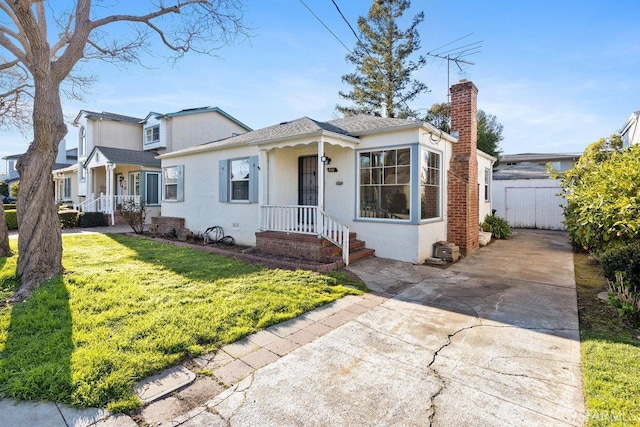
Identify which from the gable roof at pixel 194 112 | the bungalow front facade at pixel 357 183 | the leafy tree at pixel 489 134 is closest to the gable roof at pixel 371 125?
the bungalow front facade at pixel 357 183

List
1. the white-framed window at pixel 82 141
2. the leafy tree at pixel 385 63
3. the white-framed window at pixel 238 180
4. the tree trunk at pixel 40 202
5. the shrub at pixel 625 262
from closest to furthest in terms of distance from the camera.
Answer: the shrub at pixel 625 262
the tree trunk at pixel 40 202
the white-framed window at pixel 238 180
the white-framed window at pixel 82 141
the leafy tree at pixel 385 63

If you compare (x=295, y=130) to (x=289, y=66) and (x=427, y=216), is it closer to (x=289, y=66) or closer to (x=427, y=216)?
(x=289, y=66)

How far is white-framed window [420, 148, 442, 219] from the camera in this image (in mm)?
8133

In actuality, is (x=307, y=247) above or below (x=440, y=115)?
below

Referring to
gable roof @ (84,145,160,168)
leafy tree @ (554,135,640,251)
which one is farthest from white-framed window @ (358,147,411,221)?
gable roof @ (84,145,160,168)

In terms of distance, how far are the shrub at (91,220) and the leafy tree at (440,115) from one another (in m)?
19.8

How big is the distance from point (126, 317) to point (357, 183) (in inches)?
240

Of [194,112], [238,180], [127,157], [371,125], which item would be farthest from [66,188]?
[371,125]

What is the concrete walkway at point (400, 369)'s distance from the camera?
2436 millimetres

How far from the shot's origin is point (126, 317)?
4074 mm

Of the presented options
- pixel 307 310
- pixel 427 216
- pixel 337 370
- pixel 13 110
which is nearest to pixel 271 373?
pixel 337 370

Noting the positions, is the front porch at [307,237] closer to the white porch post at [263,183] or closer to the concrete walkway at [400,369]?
the white porch post at [263,183]

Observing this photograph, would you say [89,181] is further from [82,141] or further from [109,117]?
[109,117]

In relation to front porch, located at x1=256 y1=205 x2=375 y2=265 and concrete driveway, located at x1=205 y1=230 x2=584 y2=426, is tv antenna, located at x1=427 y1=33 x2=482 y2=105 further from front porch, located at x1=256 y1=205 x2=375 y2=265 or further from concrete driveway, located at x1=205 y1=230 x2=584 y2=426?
concrete driveway, located at x1=205 y1=230 x2=584 y2=426
